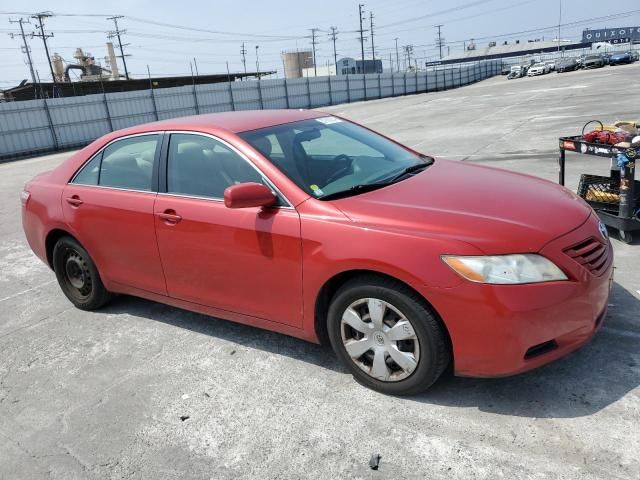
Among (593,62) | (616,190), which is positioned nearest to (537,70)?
(593,62)

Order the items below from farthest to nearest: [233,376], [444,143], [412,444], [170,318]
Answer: [444,143]
[170,318]
[233,376]
[412,444]

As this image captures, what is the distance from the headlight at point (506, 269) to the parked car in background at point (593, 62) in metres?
67.1

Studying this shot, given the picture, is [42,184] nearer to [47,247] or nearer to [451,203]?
[47,247]

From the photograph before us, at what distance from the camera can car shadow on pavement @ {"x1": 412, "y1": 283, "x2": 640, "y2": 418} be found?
2.80 metres

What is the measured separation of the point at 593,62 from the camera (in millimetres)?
60000

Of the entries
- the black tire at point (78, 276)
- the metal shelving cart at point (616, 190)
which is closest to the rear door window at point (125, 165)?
the black tire at point (78, 276)

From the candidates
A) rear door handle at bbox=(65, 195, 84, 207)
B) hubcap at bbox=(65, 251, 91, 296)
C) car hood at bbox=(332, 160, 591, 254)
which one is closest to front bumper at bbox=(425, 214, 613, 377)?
car hood at bbox=(332, 160, 591, 254)

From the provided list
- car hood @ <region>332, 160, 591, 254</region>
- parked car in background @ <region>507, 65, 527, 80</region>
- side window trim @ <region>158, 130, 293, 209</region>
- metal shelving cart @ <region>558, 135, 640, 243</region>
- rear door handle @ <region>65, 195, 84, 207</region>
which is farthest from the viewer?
parked car in background @ <region>507, 65, 527, 80</region>

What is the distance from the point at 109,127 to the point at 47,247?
82.3 ft

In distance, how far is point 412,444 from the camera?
2646mm

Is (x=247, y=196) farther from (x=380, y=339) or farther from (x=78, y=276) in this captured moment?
(x=78, y=276)

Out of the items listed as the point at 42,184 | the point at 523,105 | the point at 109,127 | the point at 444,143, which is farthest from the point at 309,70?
the point at 42,184

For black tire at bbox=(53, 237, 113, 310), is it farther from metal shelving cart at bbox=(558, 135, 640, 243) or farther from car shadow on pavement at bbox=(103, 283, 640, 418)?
metal shelving cart at bbox=(558, 135, 640, 243)

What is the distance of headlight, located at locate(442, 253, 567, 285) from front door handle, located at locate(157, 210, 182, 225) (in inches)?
73.2
